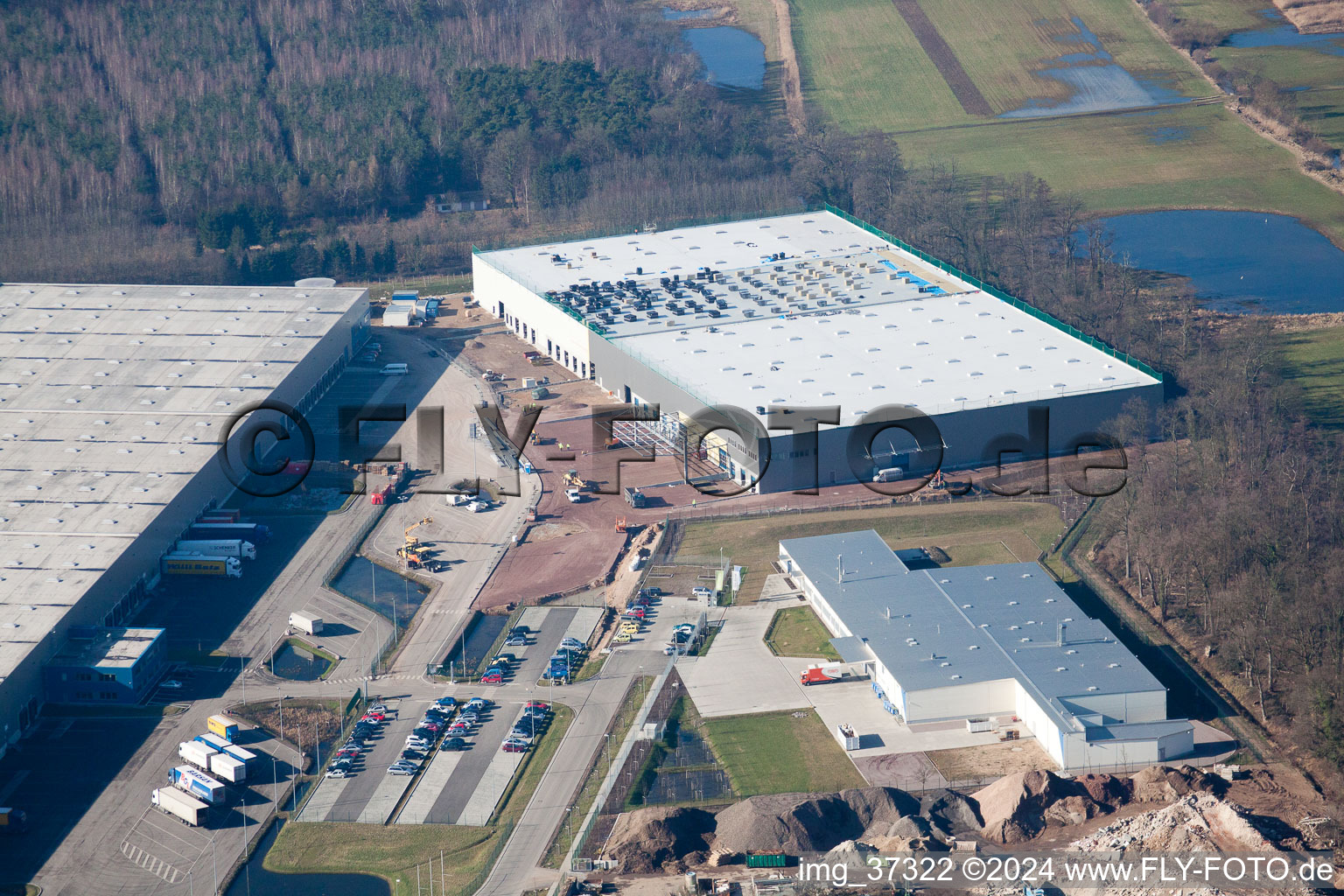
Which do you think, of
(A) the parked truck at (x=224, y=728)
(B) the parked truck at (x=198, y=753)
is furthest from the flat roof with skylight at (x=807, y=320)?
(B) the parked truck at (x=198, y=753)

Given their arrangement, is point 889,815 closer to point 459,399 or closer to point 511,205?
point 459,399

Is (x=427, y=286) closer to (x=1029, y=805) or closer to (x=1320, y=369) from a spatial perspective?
(x=1320, y=369)

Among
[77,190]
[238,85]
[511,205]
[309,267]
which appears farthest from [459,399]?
[238,85]

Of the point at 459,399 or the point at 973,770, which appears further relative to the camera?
the point at 459,399

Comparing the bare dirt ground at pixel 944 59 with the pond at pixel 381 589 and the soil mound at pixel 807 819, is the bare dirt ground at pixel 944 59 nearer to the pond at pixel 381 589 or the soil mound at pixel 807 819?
the pond at pixel 381 589

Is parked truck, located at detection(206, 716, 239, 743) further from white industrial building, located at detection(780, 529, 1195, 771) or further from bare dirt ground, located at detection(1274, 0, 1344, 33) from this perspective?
bare dirt ground, located at detection(1274, 0, 1344, 33)

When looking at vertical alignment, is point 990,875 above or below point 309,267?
below

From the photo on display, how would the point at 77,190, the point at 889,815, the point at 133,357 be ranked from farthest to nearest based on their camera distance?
the point at 77,190 < the point at 133,357 < the point at 889,815
